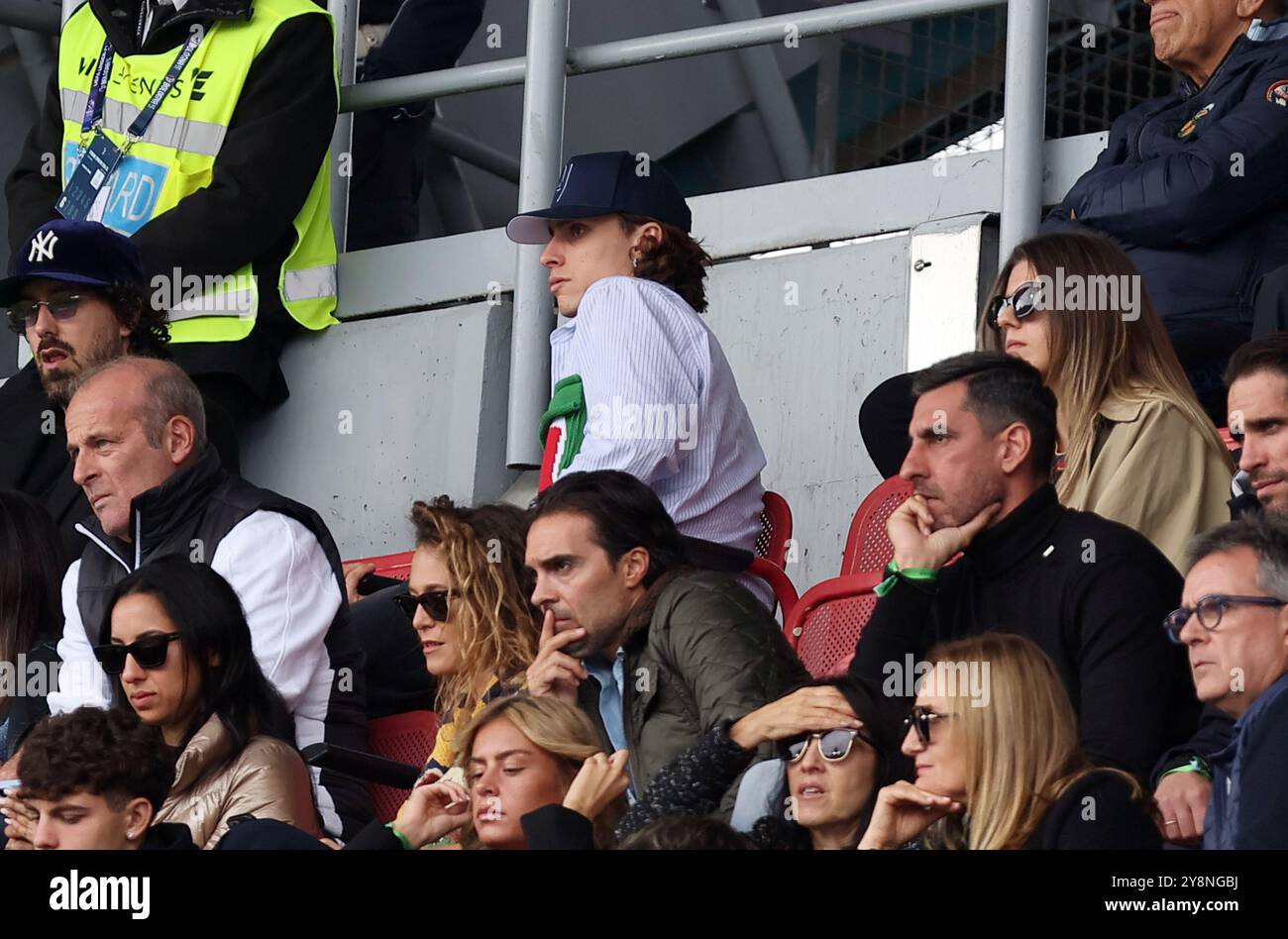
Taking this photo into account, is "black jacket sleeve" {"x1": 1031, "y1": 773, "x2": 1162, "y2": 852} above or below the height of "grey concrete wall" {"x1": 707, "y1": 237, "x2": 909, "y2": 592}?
below

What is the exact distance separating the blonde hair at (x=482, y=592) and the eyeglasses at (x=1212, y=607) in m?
1.56

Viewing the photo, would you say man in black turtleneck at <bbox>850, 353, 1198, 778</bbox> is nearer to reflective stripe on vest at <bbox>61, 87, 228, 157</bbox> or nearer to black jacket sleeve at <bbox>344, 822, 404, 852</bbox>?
black jacket sleeve at <bbox>344, 822, 404, 852</bbox>

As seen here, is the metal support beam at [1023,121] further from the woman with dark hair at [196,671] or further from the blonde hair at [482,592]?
the woman with dark hair at [196,671]

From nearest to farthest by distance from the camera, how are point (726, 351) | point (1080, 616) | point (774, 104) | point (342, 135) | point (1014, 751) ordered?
point (1014, 751), point (1080, 616), point (726, 351), point (342, 135), point (774, 104)

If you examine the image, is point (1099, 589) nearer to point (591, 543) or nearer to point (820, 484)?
point (591, 543)

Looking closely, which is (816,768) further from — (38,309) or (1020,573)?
(38,309)

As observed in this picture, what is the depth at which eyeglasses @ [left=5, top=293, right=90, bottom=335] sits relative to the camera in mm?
6156

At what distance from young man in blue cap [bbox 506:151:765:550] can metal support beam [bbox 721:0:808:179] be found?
3.81 metres

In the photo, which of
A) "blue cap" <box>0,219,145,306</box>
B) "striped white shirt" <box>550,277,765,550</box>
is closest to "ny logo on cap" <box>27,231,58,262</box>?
"blue cap" <box>0,219,145,306</box>

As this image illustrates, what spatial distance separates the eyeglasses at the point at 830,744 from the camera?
156 inches

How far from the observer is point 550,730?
416 cm

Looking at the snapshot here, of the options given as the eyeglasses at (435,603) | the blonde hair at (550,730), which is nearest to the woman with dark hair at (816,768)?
the blonde hair at (550,730)

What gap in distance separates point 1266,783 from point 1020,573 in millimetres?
877

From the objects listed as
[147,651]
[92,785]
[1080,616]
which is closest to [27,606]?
[147,651]
